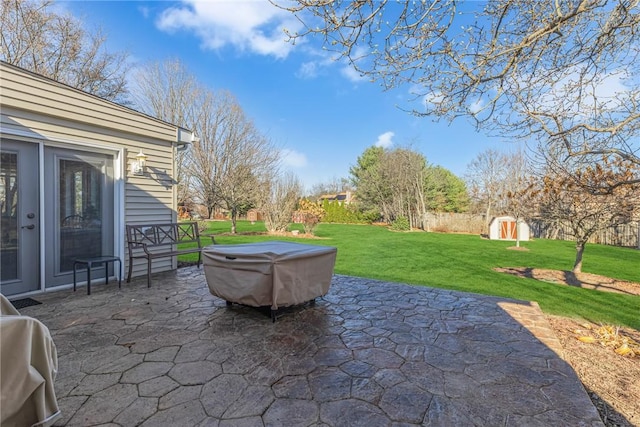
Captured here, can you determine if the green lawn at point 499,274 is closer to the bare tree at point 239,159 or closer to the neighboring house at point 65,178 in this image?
the neighboring house at point 65,178

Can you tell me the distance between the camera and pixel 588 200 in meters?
5.85

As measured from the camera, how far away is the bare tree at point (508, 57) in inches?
106

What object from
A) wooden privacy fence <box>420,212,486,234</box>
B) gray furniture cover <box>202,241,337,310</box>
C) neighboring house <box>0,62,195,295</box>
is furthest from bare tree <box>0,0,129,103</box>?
wooden privacy fence <box>420,212,486,234</box>

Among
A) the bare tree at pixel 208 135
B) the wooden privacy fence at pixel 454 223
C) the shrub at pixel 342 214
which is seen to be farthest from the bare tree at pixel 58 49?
the wooden privacy fence at pixel 454 223

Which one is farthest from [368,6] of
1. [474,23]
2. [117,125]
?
[117,125]

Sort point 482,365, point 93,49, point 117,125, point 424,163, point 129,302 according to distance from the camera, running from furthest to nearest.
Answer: point 424,163
point 93,49
point 117,125
point 129,302
point 482,365

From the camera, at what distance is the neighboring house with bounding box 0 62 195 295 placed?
379 centimetres

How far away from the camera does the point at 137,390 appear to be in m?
2.05

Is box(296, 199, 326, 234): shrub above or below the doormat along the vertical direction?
above

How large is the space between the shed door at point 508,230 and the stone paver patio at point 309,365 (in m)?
11.3

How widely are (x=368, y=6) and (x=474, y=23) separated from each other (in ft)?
3.76

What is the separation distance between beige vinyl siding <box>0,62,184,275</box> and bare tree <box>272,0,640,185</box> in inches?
144

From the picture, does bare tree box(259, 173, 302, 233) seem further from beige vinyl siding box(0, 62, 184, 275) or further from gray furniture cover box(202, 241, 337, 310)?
gray furniture cover box(202, 241, 337, 310)

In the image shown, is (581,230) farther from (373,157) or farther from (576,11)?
(373,157)
